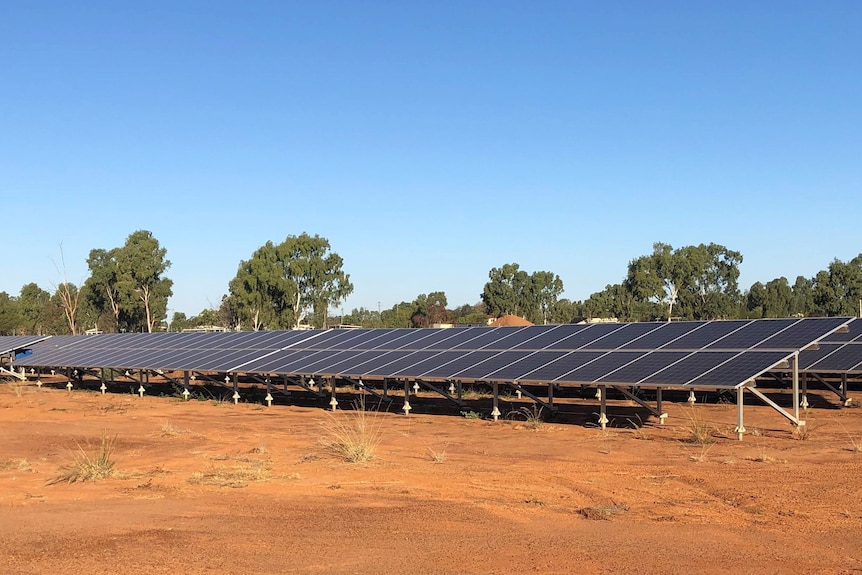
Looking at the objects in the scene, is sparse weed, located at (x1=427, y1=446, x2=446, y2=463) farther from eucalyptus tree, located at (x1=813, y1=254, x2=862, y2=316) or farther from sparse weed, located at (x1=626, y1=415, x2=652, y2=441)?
eucalyptus tree, located at (x1=813, y1=254, x2=862, y2=316)

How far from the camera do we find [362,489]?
14867mm

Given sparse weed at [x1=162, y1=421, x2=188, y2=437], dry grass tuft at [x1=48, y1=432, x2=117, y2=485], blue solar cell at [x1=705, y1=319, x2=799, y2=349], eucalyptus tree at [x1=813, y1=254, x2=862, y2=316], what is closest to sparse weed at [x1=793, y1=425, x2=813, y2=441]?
blue solar cell at [x1=705, y1=319, x2=799, y2=349]

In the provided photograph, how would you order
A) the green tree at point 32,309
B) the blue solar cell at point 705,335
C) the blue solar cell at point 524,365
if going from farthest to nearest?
the green tree at point 32,309 → the blue solar cell at point 705,335 → the blue solar cell at point 524,365

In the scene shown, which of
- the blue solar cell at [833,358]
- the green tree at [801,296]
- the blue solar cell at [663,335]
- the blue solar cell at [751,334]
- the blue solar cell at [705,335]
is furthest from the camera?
the green tree at [801,296]

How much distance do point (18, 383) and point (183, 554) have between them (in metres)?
47.2

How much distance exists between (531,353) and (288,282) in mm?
59913

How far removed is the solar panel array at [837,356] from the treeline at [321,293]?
54325mm

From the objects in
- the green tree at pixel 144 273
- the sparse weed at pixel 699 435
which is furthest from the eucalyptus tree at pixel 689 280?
the sparse weed at pixel 699 435

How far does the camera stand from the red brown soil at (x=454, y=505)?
9969 mm

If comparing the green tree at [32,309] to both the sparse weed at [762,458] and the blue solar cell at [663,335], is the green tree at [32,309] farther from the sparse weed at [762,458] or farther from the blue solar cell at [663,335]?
the sparse weed at [762,458]

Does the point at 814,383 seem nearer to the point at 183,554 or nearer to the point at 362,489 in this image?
the point at 362,489

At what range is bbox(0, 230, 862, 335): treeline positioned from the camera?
86.8 metres

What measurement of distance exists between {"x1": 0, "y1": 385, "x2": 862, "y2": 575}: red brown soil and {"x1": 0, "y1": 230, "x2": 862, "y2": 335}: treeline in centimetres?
6295

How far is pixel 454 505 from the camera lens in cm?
1325
